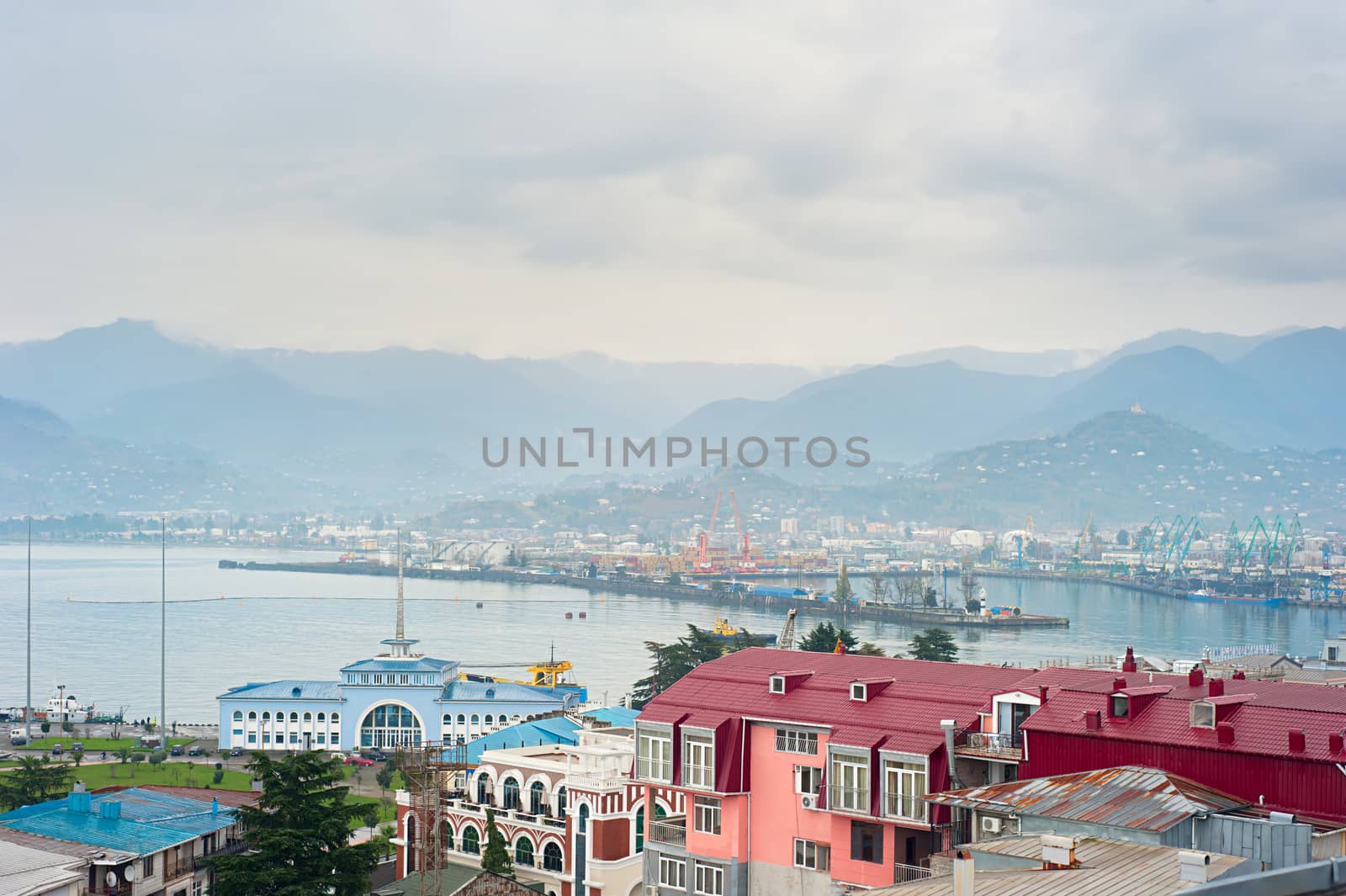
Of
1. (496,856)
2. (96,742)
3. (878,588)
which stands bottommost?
(878,588)

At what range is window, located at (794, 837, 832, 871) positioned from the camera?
609 cm

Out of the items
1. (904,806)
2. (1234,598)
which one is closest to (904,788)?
(904,806)

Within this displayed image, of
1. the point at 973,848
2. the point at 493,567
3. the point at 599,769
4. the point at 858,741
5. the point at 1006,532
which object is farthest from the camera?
the point at 1006,532

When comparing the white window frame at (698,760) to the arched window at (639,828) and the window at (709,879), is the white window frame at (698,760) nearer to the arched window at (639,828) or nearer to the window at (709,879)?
the window at (709,879)

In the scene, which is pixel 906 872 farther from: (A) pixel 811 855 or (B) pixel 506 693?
(B) pixel 506 693

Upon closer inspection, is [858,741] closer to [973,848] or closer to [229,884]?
[973,848]

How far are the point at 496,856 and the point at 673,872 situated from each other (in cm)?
208

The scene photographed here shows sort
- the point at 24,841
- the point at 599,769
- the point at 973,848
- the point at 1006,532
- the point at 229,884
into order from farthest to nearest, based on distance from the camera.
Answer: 1. the point at 1006,532
2. the point at 599,769
3. the point at 24,841
4. the point at 229,884
5. the point at 973,848

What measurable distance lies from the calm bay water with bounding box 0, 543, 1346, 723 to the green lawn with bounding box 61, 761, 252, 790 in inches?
257

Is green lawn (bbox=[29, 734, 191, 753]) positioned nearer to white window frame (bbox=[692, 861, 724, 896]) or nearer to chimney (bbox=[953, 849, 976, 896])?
white window frame (bbox=[692, 861, 724, 896])

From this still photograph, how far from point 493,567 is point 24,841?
63981mm

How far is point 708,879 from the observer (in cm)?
638

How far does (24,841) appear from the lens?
753cm

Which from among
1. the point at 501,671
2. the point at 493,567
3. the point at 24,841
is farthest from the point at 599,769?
the point at 493,567
